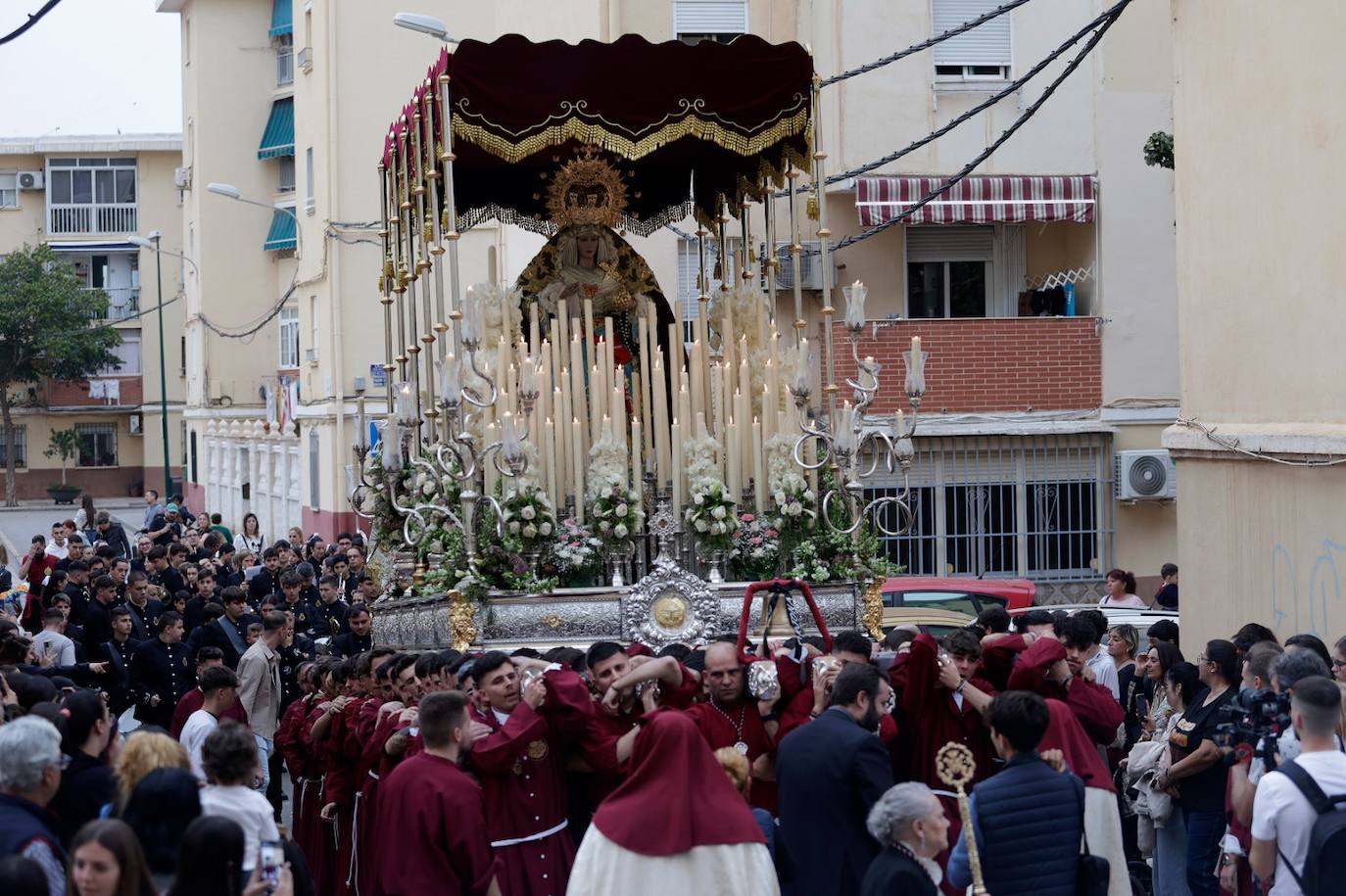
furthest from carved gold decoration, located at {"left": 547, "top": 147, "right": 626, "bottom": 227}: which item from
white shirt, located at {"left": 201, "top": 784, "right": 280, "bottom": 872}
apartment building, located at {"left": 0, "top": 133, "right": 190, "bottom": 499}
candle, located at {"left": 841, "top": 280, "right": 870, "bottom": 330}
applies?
apartment building, located at {"left": 0, "top": 133, "right": 190, "bottom": 499}

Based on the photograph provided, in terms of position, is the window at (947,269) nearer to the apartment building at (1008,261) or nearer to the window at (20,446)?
the apartment building at (1008,261)

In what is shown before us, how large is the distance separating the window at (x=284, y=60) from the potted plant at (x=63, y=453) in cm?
1529

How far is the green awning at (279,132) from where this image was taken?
125 feet

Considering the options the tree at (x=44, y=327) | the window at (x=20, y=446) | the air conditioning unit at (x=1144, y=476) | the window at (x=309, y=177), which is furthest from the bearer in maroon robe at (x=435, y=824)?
the window at (x=20, y=446)

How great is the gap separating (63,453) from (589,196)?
40.5 meters

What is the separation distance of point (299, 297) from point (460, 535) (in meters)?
20.8

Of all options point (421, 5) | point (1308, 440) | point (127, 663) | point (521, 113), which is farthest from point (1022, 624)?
point (421, 5)

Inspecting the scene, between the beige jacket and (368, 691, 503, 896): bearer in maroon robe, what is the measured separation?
5354 millimetres

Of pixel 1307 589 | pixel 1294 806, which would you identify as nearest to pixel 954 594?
pixel 1307 589

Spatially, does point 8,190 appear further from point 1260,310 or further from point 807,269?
point 1260,310

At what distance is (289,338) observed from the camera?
36.6 meters

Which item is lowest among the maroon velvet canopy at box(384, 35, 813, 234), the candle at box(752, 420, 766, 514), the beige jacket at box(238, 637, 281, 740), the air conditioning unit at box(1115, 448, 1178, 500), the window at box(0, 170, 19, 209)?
the beige jacket at box(238, 637, 281, 740)

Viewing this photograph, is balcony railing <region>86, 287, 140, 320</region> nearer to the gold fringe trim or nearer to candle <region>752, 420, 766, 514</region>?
the gold fringe trim

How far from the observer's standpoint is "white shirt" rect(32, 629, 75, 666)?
1205 cm
